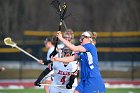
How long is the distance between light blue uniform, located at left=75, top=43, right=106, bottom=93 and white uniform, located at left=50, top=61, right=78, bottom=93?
1.46 metres

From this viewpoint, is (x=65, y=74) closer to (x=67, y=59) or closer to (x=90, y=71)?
(x=67, y=59)

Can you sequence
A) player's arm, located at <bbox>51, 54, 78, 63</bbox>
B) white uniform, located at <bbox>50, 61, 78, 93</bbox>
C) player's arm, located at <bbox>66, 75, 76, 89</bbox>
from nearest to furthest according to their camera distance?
player's arm, located at <bbox>51, 54, 78, 63</bbox>, player's arm, located at <bbox>66, 75, 76, 89</bbox>, white uniform, located at <bbox>50, 61, 78, 93</bbox>

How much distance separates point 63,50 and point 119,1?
33256mm

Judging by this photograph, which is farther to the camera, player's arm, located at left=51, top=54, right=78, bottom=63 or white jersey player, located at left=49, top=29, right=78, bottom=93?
white jersey player, located at left=49, top=29, right=78, bottom=93

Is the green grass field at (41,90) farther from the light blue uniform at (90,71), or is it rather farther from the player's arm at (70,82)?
the light blue uniform at (90,71)

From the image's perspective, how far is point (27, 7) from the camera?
157ft

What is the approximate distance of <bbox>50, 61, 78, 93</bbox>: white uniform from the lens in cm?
1562

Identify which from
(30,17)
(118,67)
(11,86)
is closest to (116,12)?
(30,17)

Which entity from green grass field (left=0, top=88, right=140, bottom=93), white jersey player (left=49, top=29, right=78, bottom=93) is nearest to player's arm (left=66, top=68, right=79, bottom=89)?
white jersey player (left=49, top=29, right=78, bottom=93)

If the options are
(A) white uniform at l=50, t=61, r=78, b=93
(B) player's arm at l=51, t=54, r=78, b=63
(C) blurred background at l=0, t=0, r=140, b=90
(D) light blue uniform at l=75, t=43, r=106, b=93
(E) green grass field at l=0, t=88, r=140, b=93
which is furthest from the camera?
(C) blurred background at l=0, t=0, r=140, b=90

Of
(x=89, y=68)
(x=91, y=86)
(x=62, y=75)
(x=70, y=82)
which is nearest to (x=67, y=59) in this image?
(x=89, y=68)

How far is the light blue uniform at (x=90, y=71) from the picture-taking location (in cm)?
1402

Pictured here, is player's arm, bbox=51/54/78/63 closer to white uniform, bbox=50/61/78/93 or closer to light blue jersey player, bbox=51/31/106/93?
light blue jersey player, bbox=51/31/106/93

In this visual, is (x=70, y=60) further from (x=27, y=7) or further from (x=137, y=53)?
(x=27, y=7)
